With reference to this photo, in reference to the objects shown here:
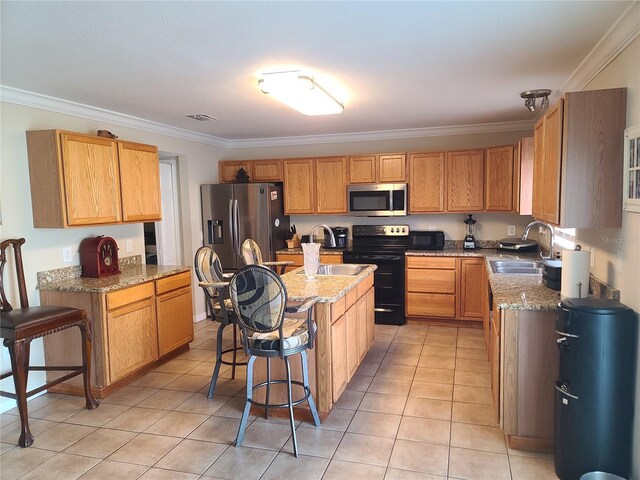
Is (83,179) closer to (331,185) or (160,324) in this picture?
(160,324)

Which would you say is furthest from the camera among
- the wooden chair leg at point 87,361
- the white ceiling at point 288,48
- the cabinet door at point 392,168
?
the cabinet door at point 392,168

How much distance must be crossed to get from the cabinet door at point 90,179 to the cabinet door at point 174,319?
2.81 ft

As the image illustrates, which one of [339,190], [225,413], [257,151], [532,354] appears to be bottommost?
[225,413]

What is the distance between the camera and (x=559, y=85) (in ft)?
11.3

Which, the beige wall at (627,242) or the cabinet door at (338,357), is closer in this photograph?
the beige wall at (627,242)

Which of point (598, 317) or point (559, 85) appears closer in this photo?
point (598, 317)

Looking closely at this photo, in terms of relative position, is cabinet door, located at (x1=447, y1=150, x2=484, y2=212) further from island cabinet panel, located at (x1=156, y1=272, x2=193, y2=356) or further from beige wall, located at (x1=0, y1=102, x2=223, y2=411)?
beige wall, located at (x1=0, y1=102, x2=223, y2=411)

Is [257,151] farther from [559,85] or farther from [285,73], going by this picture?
[559,85]

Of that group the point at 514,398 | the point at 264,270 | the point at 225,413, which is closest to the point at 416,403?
the point at 514,398

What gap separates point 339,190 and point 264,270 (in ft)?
10.9

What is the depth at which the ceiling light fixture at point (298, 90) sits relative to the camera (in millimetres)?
2963

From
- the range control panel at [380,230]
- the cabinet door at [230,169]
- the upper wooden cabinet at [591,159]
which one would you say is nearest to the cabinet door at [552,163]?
the upper wooden cabinet at [591,159]

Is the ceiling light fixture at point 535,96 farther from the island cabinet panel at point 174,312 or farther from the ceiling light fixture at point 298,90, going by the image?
the island cabinet panel at point 174,312

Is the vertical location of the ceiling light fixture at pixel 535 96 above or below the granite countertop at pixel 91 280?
above
